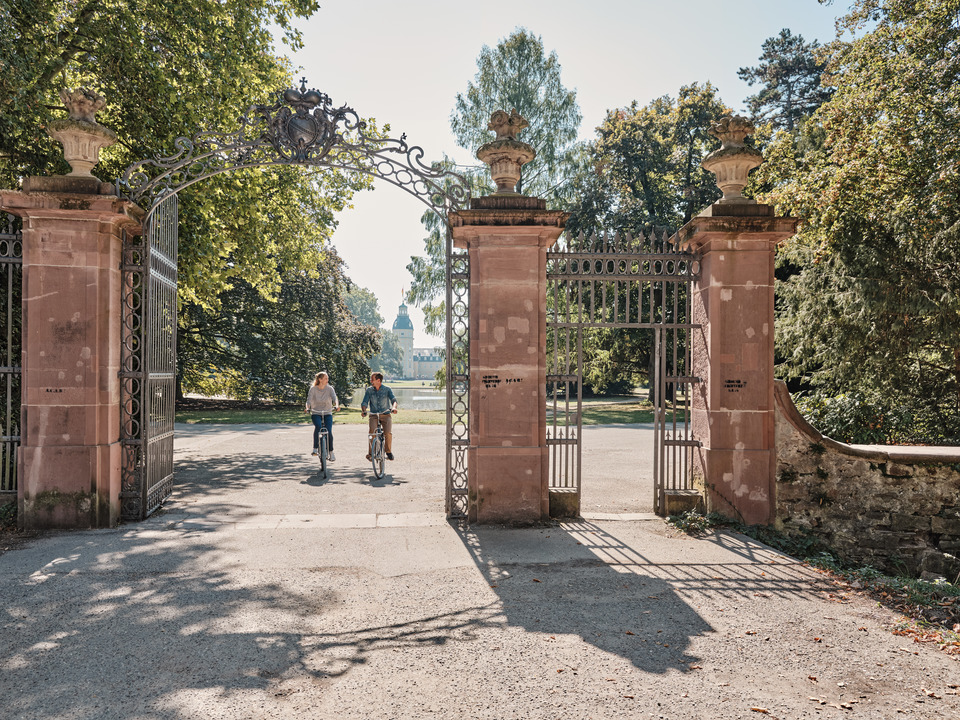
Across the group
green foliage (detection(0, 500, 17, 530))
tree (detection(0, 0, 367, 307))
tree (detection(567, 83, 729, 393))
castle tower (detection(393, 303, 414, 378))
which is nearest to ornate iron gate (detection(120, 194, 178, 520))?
green foliage (detection(0, 500, 17, 530))

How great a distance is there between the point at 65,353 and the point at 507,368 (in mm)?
4442

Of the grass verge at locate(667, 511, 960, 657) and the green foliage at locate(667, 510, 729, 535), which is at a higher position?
the green foliage at locate(667, 510, 729, 535)

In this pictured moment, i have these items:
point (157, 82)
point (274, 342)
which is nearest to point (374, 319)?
point (274, 342)

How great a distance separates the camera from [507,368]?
256 inches

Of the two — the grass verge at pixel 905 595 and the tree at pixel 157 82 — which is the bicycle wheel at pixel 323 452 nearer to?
the tree at pixel 157 82

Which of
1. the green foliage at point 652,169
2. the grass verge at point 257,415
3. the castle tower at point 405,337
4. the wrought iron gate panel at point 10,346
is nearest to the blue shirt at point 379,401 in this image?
the wrought iron gate panel at point 10,346

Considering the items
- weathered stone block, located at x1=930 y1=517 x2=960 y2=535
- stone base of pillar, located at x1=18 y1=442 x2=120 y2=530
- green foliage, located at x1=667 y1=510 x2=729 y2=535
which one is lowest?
weathered stone block, located at x1=930 y1=517 x2=960 y2=535

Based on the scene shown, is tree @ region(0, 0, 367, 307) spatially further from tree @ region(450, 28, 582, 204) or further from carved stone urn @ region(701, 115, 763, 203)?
tree @ region(450, 28, 582, 204)

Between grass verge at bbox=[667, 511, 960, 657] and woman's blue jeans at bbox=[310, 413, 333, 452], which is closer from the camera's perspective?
grass verge at bbox=[667, 511, 960, 657]

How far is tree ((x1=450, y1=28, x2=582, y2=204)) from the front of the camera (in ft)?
75.8

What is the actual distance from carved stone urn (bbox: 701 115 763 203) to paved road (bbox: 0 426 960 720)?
12.2ft

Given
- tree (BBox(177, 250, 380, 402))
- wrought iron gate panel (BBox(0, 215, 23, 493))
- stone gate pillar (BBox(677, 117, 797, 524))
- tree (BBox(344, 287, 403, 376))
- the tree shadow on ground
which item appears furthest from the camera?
tree (BBox(344, 287, 403, 376))

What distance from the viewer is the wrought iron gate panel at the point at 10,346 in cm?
643

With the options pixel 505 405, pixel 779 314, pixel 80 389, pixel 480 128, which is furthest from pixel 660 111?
pixel 80 389
